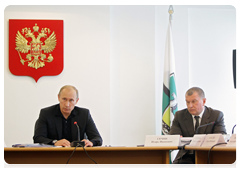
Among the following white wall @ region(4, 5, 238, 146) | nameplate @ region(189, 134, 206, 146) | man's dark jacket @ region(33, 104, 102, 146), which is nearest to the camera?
nameplate @ region(189, 134, 206, 146)

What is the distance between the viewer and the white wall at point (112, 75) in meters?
4.46

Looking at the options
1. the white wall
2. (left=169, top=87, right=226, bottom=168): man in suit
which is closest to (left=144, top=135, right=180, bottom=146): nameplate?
(left=169, top=87, right=226, bottom=168): man in suit

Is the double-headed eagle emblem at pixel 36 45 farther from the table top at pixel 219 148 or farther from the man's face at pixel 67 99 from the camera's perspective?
the table top at pixel 219 148

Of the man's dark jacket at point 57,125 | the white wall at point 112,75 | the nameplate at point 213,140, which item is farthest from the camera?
the white wall at point 112,75

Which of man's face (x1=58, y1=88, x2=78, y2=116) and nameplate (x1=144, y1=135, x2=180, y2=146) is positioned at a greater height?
man's face (x1=58, y1=88, x2=78, y2=116)

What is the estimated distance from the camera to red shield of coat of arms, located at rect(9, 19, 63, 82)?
4.46m

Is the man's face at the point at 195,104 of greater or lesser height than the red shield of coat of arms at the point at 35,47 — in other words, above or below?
below

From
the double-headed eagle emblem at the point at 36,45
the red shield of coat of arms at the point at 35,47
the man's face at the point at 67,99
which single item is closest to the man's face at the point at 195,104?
the man's face at the point at 67,99

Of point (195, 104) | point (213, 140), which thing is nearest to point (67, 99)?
point (195, 104)

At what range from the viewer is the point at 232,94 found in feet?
16.1

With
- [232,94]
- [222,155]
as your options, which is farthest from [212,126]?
[232,94]

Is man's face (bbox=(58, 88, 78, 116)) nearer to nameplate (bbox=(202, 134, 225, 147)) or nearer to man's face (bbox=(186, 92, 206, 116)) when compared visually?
man's face (bbox=(186, 92, 206, 116))

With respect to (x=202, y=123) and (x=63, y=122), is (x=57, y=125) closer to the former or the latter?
(x=63, y=122)

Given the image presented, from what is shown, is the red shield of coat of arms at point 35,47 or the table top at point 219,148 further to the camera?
the red shield of coat of arms at point 35,47
